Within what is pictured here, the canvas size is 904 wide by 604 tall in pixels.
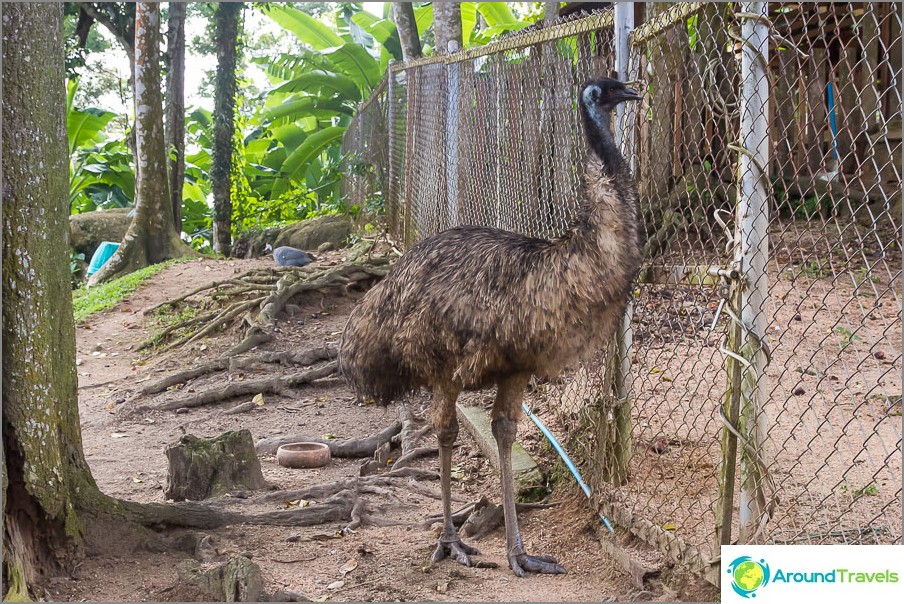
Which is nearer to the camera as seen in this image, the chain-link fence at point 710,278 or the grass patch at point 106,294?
the chain-link fence at point 710,278

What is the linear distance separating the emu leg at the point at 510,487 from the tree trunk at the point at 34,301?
182 cm

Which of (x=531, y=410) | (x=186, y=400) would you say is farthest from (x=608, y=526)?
(x=186, y=400)

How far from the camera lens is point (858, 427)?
17.4ft

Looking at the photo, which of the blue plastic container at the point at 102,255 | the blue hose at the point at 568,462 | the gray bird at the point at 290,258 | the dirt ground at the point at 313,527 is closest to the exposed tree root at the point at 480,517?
the dirt ground at the point at 313,527

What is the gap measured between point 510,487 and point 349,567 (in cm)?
80

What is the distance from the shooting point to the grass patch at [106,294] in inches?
416

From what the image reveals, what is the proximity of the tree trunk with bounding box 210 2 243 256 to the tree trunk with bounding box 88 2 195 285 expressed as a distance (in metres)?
1.60

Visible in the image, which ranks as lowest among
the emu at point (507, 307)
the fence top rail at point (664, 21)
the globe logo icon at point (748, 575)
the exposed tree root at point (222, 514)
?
the exposed tree root at point (222, 514)

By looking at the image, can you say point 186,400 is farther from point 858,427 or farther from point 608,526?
point 858,427

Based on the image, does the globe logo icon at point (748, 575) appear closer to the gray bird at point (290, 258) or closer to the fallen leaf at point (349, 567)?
the fallen leaf at point (349, 567)

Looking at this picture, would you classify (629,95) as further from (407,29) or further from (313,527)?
(407,29)

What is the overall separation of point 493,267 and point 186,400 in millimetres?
4192

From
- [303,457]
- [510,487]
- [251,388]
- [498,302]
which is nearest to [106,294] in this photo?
[251,388]

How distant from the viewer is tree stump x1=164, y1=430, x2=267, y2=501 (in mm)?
4977
